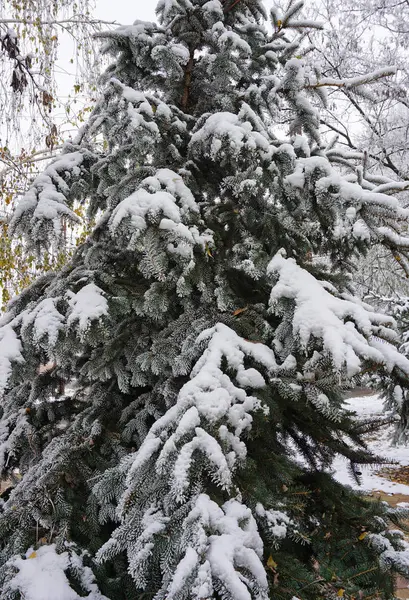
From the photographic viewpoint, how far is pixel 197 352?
6.16ft

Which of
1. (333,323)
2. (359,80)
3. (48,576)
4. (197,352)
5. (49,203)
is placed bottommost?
(48,576)

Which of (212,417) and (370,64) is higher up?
(370,64)

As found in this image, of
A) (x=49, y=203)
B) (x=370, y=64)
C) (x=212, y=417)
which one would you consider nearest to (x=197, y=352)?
(x=212, y=417)

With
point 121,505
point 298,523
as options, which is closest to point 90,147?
point 121,505

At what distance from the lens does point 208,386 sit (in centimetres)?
152

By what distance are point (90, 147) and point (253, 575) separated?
2345 millimetres

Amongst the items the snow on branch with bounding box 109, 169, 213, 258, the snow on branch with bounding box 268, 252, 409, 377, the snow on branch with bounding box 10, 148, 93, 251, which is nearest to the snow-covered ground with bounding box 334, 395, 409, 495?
the snow on branch with bounding box 268, 252, 409, 377

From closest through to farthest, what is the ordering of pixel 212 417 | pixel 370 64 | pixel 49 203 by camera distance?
pixel 212 417 < pixel 49 203 < pixel 370 64

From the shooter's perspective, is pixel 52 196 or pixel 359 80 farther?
pixel 359 80

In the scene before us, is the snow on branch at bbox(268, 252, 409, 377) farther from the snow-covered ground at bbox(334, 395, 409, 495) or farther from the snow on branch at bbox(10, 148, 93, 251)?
the snow-covered ground at bbox(334, 395, 409, 495)

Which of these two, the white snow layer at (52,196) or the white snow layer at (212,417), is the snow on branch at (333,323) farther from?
the white snow layer at (52,196)

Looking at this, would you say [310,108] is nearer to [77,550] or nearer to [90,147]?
[90,147]

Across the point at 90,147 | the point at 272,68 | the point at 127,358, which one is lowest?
the point at 127,358

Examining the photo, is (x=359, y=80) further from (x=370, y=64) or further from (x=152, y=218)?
(x=370, y=64)
